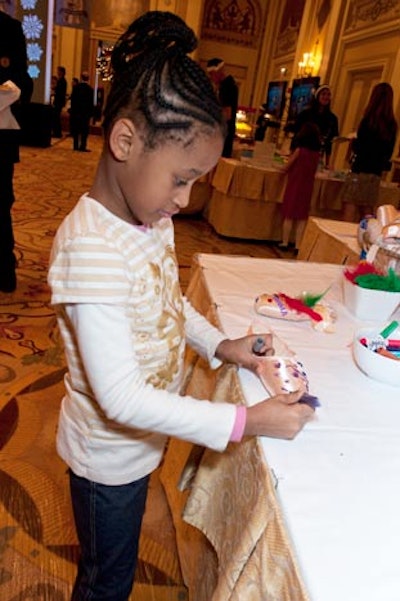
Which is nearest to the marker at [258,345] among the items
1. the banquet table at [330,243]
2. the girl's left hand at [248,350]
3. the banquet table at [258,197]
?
the girl's left hand at [248,350]

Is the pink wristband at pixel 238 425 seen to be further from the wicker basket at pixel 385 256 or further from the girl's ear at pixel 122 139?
the wicker basket at pixel 385 256

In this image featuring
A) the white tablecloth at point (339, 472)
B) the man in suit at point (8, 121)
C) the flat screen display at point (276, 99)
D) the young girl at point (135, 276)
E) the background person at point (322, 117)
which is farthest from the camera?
the flat screen display at point (276, 99)

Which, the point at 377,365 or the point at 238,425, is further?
the point at 377,365

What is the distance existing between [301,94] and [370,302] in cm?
806

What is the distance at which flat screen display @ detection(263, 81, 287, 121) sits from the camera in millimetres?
9500

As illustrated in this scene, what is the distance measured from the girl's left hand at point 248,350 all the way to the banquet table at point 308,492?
0.02 meters

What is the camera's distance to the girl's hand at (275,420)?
25.5 inches

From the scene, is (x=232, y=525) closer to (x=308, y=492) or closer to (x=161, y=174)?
(x=308, y=492)

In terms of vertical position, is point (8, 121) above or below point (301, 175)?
above

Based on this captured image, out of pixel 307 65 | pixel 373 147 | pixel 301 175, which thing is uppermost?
pixel 307 65

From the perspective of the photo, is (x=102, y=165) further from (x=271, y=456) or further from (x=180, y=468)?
(x=180, y=468)

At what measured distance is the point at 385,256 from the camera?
46.4 inches

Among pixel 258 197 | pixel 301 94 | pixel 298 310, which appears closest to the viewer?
pixel 298 310

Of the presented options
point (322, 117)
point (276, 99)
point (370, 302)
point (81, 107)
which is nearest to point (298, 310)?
point (370, 302)
